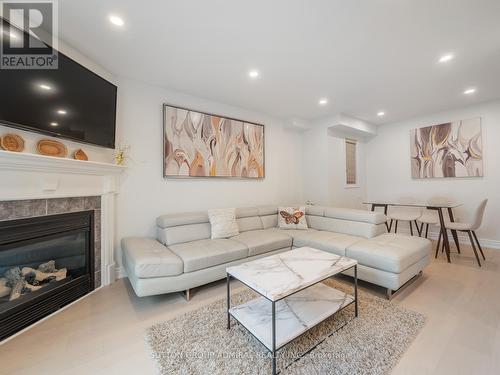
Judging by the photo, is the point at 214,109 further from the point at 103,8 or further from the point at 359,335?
the point at 359,335

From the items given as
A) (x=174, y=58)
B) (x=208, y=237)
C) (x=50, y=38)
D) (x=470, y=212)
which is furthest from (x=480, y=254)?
(x=50, y=38)

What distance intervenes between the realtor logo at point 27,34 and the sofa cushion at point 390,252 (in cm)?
349

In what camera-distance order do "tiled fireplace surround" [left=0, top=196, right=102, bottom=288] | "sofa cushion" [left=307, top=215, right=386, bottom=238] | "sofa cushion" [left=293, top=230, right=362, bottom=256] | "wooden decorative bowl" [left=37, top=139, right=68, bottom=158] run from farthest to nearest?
"sofa cushion" [left=307, top=215, right=386, bottom=238]
"sofa cushion" [left=293, top=230, right=362, bottom=256]
"wooden decorative bowl" [left=37, top=139, right=68, bottom=158]
"tiled fireplace surround" [left=0, top=196, right=102, bottom=288]

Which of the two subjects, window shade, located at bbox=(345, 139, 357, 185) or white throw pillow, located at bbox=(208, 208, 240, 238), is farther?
window shade, located at bbox=(345, 139, 357, 185)

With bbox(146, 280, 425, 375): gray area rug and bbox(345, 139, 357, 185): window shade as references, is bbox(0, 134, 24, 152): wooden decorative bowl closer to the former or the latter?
bbox(146, 280, 425, 375): gray area rug

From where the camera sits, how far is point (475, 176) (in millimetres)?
3807

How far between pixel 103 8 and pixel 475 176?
5.61 metres

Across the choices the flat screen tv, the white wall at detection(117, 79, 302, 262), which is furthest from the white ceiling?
the flat screen tv

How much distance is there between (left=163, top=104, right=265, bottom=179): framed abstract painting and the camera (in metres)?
3.10

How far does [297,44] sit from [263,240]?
2246mm

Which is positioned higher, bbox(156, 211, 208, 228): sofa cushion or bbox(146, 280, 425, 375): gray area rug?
bbox(156, 211, 208, 228): sofa cushion

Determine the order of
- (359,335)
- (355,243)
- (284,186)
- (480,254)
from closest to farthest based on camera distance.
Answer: (359,335) < (355,243) < (480,254) < (284,186)

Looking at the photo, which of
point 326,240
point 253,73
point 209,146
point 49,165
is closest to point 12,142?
point 49,165

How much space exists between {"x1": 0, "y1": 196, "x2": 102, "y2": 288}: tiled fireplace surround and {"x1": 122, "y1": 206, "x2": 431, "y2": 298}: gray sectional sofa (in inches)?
12.6
